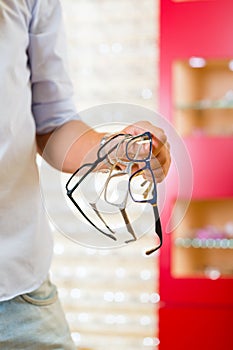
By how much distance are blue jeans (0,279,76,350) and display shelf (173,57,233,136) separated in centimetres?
189

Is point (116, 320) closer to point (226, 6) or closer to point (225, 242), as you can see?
point (225, 242)

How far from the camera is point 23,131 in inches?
34.3

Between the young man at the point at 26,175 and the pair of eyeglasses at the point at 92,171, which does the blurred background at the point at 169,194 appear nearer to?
the young man at the point at 26,175

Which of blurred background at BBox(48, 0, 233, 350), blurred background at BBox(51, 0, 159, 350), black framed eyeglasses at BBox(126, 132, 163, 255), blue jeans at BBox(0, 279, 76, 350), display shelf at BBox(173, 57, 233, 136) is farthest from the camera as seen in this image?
blurred background at BBox(51, 0, 159, 350)

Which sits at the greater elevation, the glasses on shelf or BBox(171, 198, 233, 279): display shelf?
the glasses on shelf

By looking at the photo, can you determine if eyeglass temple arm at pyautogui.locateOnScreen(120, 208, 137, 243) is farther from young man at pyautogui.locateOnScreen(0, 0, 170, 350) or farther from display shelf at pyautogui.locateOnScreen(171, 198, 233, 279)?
display shelf at pyautogui.locateOnScreen(171, 198, 233, 279)

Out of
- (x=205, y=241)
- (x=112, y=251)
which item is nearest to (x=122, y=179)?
(x=205, y=241)

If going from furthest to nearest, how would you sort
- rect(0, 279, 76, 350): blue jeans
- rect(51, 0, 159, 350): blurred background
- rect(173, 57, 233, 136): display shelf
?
rect(51, 0, 159, 350): blurred background, rect(173, 57, 233, 136): display shelf, rect(0, 279, 76, 350): blue jeans

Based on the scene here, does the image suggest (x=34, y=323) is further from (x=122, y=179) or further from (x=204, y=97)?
(x=204, y=97)

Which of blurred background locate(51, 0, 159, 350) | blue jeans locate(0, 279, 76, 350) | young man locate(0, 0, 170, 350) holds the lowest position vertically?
blurred background locate(51, 0, 159, 350)

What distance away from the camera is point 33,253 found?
0.86m

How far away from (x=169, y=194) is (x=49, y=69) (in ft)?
4.79

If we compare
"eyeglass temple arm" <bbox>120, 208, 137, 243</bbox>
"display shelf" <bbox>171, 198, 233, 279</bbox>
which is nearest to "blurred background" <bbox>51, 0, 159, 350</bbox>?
"display shelf" <bbox>171, 198, 233, 279</bbox>

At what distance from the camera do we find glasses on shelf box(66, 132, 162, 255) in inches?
26.7
